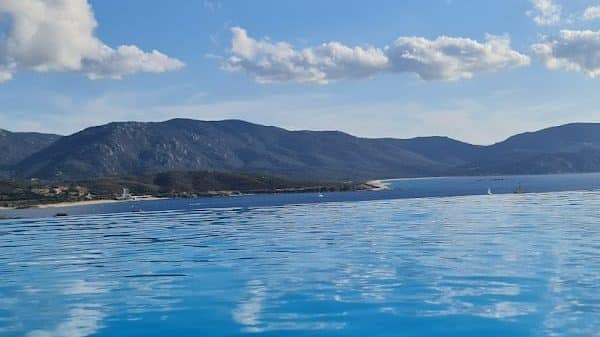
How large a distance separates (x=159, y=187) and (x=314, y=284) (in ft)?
501

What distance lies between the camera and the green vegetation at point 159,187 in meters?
145

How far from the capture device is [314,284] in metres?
25.2

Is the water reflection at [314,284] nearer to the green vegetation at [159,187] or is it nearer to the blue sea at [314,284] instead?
the blue sea at [314,284]

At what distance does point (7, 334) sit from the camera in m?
18.8

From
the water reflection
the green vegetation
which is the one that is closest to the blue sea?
the water reflection

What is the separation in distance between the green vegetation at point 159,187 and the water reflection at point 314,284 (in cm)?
10591

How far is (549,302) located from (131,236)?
115 feet

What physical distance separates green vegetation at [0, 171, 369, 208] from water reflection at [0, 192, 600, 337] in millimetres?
105910

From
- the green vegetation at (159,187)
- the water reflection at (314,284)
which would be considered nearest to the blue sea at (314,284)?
the water reflection at (314,284)

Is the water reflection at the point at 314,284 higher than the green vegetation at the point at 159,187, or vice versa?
the green vegetation at the point at 159,187

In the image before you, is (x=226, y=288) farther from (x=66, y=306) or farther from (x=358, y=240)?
(x=358, y=240)

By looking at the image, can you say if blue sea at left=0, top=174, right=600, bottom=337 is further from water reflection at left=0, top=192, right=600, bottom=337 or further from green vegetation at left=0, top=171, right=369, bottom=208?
green vegetation at left=0, top=171, right=369, bottom=208

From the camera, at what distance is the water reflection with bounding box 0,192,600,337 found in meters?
19.3

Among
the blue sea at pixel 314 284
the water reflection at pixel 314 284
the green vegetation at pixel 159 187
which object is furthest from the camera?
the green vegetation at pixel 159 187
